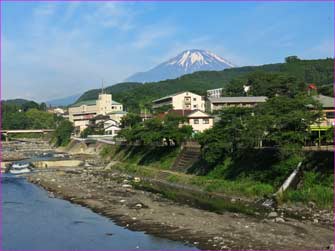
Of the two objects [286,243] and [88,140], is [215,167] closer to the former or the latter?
[286,243]

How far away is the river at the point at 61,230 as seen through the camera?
15586 millimetres

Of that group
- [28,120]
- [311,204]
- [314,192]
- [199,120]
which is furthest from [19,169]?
[28,120]

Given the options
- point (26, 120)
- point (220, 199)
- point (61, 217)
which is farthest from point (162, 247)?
point (26, 120)

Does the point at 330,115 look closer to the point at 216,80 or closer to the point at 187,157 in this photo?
the point at 187,157

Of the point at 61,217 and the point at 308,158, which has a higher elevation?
the point at 308,158

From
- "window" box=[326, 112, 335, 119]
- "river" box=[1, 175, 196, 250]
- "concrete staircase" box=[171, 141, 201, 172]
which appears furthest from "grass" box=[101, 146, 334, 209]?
"window" box=[326, 112, 335, 119]

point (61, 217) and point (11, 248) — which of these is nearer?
point (11, 248)

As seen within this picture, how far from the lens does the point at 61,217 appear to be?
20703mm

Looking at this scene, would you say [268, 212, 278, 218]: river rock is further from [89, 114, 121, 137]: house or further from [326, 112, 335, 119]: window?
[89, 114, 121, 137]: house

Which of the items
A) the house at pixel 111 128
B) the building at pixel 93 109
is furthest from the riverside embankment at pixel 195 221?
the building at pixel 93 109

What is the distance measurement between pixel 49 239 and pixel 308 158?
13163mm

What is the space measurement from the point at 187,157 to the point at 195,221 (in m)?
16.3

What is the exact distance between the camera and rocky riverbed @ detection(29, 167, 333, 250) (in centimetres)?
1538

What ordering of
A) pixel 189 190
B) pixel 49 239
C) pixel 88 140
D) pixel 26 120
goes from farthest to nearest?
pixel 26 120, pixel 88 140, pixel 189 190, pixel 49 239
